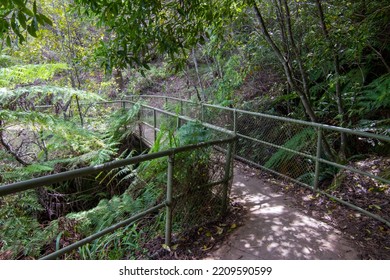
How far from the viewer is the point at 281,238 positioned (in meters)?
3.03

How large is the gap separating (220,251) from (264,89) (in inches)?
237

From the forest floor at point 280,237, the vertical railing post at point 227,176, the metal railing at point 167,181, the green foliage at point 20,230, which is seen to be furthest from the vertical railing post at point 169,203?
the green foliage at point 20,230

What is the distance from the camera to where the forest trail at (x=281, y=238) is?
9.10 ft

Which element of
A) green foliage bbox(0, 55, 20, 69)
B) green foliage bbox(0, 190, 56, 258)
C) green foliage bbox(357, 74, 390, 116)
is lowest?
green foliage bbox(0, 190, 56, 258)

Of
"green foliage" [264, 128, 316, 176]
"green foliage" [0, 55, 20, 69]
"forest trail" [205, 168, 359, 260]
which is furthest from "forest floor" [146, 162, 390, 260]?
"green foliage" [0, 55, 20, 69]

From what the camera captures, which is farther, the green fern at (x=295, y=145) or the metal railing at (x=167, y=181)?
the green fern at (x=295, y=145)

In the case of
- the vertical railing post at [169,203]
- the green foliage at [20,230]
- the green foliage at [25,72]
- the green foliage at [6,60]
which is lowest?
the green foliage at [20,230]

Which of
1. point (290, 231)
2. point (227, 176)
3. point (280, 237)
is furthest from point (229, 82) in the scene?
point (280, 237)

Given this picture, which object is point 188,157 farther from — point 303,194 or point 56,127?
point 56,127

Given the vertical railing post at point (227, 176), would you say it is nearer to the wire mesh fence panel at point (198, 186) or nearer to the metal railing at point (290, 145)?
the wire mesh fence panel at point (198, 186)

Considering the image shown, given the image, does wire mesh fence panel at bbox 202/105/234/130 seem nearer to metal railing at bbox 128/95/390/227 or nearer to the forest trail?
metal railing at bbox 128/95/390/227

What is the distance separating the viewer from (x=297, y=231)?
10.4 feet

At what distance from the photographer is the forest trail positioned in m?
2.77

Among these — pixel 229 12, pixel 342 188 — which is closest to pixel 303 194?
pixel 342 188
